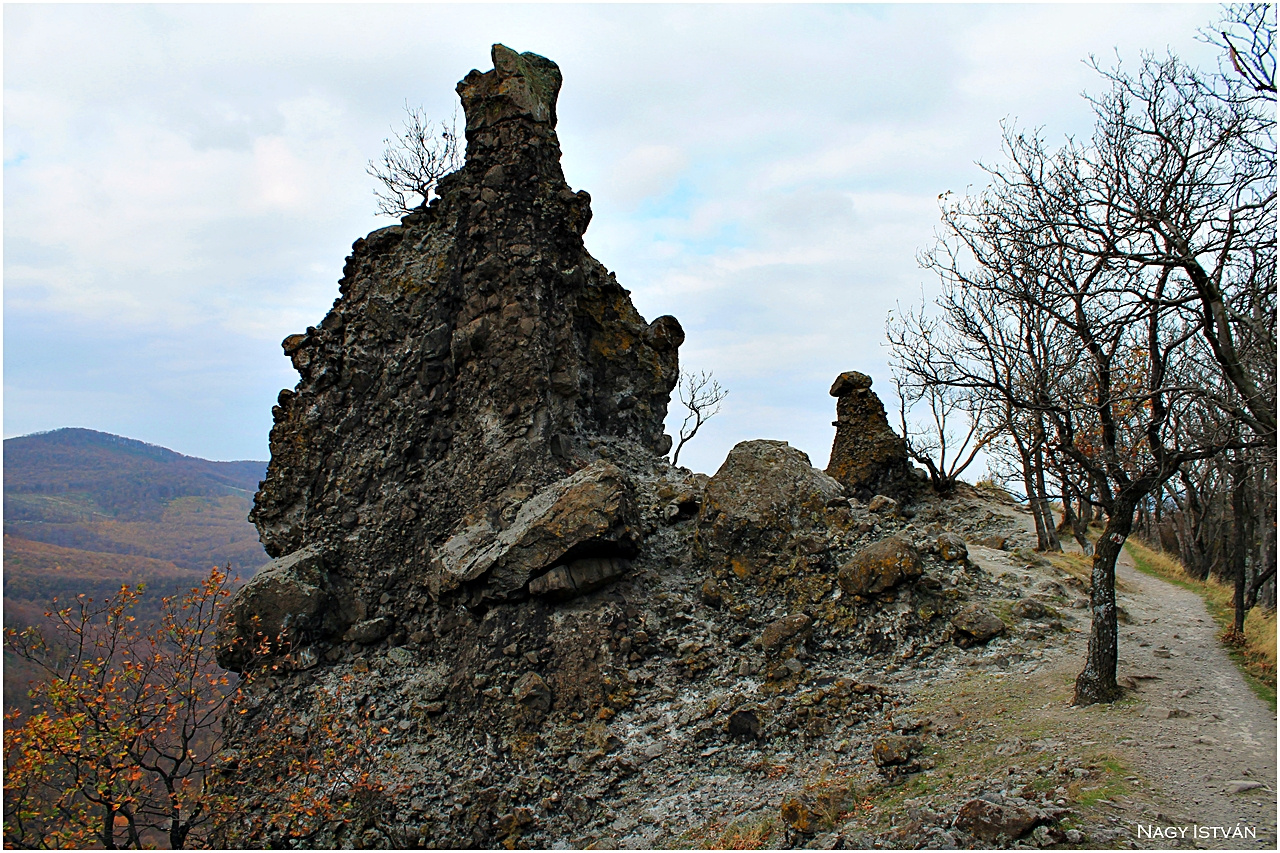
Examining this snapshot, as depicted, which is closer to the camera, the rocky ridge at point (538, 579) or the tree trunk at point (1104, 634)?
the tree trunk at point (1104, 634)

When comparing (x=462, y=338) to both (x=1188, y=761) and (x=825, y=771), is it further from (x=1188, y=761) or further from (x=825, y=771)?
(x=1188, y=761)

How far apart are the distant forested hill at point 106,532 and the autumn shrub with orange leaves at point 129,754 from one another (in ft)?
221

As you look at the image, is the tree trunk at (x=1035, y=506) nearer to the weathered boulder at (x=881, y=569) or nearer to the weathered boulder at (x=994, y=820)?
the weathered boulder at (x=881, y=569)

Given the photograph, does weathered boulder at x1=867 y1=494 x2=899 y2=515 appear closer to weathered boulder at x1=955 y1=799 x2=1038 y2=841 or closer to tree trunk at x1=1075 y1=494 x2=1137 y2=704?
tree trunk at x1=1075 y1=494 x2=1137 y2=704

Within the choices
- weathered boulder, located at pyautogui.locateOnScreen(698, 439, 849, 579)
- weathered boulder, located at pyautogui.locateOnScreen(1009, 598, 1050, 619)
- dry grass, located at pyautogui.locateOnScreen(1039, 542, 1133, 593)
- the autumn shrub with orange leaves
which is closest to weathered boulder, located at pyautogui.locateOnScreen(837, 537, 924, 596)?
weathered boulder, located at pyautogui.locateOnScreen(698, 439, 849, 579)

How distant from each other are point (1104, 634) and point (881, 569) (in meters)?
3.69

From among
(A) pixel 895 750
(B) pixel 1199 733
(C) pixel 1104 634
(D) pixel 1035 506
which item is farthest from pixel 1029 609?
(D) pixel 1035 506

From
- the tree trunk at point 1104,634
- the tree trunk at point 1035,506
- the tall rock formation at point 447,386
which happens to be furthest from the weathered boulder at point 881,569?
the tree trunk at point 1035,506

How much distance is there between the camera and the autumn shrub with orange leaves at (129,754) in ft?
24.2

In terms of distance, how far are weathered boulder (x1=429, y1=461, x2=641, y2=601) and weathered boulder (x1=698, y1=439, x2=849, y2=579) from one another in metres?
2.01

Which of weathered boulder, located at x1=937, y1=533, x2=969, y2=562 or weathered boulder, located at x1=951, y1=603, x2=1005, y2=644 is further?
weathered boulder, located at x1=937, y1=533, x2=969, y2=562

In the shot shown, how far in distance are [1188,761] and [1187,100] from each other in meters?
8.90

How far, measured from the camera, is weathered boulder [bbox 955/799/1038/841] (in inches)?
261

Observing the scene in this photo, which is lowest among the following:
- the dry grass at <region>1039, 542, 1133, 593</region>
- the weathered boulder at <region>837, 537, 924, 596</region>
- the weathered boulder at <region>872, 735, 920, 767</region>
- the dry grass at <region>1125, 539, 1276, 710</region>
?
the weathered boulder at <region>872, 735, 920, 767</region>
